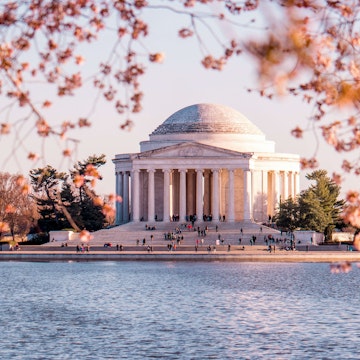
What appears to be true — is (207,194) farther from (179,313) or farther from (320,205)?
(179,313)

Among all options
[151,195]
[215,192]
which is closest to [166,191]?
[151,195]

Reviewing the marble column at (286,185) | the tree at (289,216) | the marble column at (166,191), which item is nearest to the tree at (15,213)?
the marble column at (166,191)

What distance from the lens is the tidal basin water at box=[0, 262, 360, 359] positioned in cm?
5119

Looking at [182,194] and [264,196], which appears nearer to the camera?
[182,194]

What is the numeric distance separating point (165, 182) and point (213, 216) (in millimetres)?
8303

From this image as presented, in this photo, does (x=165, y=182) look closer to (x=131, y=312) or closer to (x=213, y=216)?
(x=213, y=216)

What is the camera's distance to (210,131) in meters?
170

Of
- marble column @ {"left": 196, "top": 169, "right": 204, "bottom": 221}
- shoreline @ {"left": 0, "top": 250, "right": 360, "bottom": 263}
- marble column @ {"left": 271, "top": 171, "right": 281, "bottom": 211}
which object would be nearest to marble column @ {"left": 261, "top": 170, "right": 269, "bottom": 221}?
marble column @ {"left": 271, "top": 171, "right": 281, "bottom": 211}

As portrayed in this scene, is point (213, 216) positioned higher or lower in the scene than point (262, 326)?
higher

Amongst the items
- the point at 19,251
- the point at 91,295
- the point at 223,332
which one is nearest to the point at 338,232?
the point at 19,251

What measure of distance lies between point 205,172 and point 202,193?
4546mm

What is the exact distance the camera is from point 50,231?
5896 inches

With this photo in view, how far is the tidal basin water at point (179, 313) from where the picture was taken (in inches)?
2015

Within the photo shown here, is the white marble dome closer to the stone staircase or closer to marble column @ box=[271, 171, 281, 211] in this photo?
marble column @ box=[271, 171, 281, 211]
